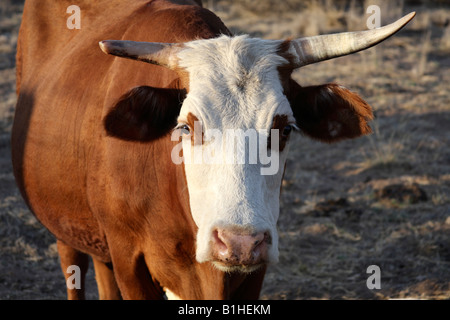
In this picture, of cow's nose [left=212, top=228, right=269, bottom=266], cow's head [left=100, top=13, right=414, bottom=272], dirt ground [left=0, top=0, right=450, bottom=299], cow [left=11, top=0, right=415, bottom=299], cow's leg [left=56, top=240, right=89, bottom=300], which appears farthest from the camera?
dirt ground [left=0, top=0, right=450, bottom=299]

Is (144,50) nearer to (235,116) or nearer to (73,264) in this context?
(235,116)

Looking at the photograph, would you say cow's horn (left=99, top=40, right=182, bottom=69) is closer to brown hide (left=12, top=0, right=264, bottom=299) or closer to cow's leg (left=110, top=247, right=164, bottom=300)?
brown hide (left=12, top=0, right=264, bottom=299)

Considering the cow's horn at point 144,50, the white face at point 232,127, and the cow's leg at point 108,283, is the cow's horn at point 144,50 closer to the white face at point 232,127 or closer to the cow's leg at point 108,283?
the white face at point 232,127

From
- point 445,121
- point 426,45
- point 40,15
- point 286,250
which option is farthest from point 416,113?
point 40,15

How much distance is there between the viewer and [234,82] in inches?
128

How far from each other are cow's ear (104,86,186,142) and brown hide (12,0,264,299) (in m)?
0.07

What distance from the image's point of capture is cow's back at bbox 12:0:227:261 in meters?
3.86

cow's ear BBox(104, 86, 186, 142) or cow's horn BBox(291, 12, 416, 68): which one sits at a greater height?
cow's horn BBox(291, 12, 416, 68)

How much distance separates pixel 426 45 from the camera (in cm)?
1101

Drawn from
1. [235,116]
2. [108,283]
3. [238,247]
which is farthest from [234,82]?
[108,283]

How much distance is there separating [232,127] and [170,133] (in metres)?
0.56

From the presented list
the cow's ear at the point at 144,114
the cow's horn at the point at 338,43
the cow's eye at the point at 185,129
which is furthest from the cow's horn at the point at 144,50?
the cow's horn at the point at 338,43

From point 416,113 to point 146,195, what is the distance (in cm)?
595

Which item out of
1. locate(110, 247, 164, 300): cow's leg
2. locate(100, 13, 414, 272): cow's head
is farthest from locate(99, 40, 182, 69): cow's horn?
locate(110, 247, 164, 300): cow's leg
